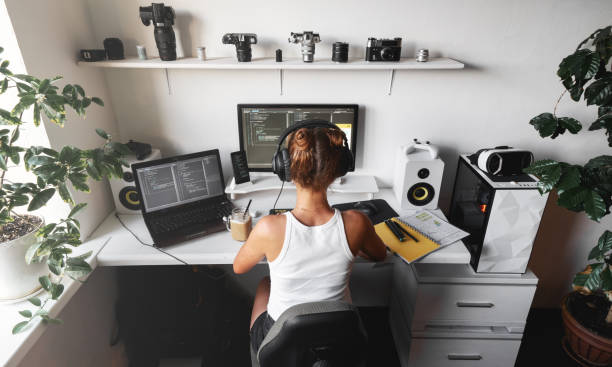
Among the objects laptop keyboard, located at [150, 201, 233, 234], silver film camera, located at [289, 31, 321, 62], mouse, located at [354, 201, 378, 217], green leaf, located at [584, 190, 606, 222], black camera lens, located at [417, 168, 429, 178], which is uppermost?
silver film camera, located at [289, 31, 321, 62]

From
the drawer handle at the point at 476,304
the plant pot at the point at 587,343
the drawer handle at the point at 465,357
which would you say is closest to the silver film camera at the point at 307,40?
the drawer handle at the point at 476,304

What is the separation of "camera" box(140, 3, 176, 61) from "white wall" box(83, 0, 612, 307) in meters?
0.12

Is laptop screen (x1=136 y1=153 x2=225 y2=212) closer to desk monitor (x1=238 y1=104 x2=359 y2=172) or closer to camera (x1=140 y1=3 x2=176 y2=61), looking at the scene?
desk monitor (x1=238 y1=104 x2=359 y2=172)

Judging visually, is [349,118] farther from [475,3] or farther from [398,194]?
[475,3]

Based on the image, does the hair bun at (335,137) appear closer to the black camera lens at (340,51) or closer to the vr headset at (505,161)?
the black camera lens at (340,51)

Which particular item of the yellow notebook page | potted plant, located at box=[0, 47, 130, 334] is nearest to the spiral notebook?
the yellow notebook page

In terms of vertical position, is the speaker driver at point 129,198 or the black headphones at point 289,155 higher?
the black headphones at point 289,155

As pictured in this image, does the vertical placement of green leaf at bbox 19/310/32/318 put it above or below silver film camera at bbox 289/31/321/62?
below

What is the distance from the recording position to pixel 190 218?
171 cm

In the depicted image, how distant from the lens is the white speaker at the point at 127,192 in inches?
69.3

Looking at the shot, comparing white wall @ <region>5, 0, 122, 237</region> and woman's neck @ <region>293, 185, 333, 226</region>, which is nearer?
woman's neck @ <region>293, 185, 333, 226</region>

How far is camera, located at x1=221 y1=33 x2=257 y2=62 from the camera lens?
1.63 m

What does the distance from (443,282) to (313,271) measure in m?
0.81

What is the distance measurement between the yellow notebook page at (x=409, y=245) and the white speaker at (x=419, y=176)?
245mm
